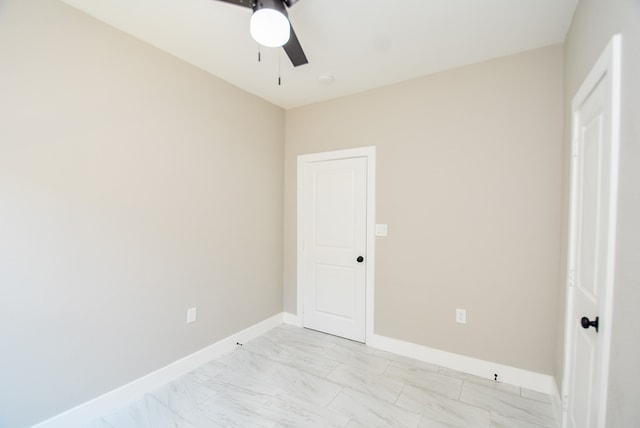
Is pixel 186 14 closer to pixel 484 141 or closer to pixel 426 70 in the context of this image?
pixel 426 70

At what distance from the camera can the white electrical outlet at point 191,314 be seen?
8.30 feet

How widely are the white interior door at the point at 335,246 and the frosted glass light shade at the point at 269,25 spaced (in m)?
1.85

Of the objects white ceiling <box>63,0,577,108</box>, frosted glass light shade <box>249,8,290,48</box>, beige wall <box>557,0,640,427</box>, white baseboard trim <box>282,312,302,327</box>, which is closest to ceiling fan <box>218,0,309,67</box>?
frosted glass light shade <box>249,8,290,48</box>

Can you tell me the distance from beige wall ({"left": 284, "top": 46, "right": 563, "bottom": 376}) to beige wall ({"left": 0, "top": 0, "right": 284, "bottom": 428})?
1657 millimetres

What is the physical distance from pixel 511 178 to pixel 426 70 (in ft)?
4.07

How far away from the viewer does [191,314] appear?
255 cm

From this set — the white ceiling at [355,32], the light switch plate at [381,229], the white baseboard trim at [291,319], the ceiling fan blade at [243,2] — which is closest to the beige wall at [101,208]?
the white ceiling at [355,32]

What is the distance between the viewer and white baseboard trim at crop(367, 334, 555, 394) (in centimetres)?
222

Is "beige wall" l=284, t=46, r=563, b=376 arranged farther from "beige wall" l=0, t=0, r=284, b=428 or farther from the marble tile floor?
"beige wall" l=0, t=0, r=284, b=428

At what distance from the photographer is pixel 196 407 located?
2037 millimetres

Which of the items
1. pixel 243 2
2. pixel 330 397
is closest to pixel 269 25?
pixel 243 2

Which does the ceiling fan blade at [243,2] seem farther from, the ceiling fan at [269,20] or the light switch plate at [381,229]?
the light switch plate at [381,229]

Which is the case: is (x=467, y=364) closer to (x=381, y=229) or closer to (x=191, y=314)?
(x=381, y=229)

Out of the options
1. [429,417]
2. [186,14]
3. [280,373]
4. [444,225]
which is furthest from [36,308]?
[444,225]
